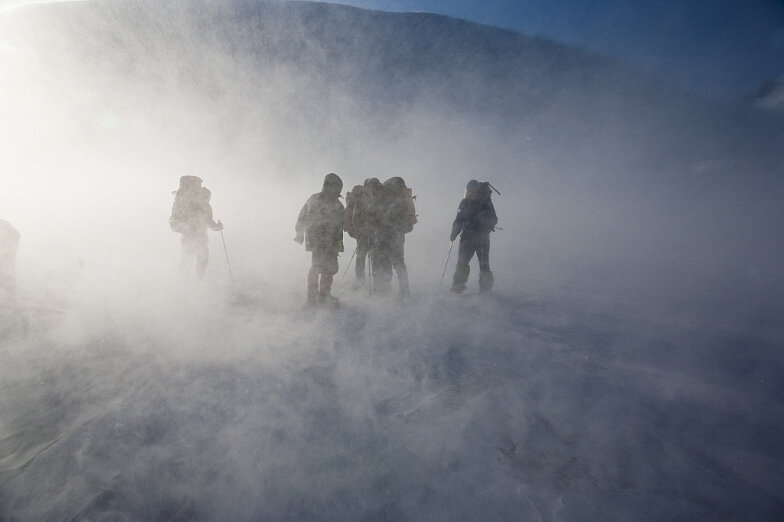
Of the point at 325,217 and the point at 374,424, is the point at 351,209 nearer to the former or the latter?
the point at 325,217

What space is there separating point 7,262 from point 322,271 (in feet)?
12.3

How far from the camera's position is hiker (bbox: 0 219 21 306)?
12.7ft

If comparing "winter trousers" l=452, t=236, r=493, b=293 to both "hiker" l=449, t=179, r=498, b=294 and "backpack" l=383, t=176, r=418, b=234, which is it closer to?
"hiker" l=449, t=179, r=498, b=294

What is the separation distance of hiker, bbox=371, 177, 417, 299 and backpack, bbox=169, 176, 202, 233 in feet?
11.6

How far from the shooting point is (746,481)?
81.3 inches

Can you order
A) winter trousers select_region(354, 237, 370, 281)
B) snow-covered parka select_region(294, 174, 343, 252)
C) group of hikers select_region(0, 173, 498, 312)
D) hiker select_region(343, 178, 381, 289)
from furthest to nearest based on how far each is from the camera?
winter trousers select_region(354, 237, 370, 281), hiker select_region(343, 178, 381, 289), group of hikers select_region(0, 173, 498, 312), snow-covered parka select_region(294, 174, 343, 252)

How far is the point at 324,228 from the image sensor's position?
203 inches

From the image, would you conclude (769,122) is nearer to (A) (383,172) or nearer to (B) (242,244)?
(A) (383,172)

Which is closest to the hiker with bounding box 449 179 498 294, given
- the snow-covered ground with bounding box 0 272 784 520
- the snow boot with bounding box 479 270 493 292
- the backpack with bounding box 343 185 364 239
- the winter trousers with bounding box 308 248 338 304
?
the snow boot with bounding box 479 270 493 292

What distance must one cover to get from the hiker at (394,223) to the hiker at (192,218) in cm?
297

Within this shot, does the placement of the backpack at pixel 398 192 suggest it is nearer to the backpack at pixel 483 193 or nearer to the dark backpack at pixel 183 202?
the backpack at pixel 483 193

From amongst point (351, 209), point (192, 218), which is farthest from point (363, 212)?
point (192, 218)

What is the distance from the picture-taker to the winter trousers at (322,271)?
17.0 feet

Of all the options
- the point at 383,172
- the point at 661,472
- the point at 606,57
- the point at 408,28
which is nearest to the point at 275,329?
the point at 661,472
